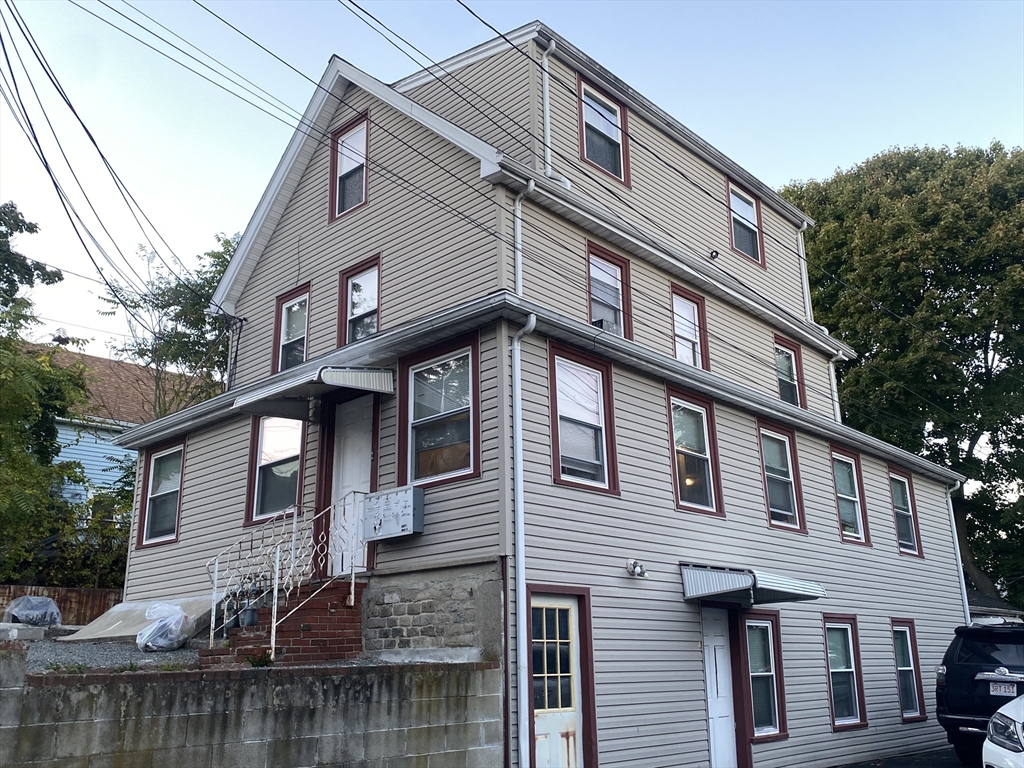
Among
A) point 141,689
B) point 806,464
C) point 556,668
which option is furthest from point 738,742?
point 141,689

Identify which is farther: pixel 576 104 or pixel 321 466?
pixel 576 104

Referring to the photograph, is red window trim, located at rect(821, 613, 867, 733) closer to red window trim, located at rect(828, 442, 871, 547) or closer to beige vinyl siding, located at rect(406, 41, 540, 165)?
red window trim, located at rect(828, 442, 871, 547)

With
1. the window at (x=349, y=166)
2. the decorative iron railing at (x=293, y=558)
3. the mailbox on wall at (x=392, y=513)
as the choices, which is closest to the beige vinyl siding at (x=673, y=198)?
the window at (x=349, y=166)

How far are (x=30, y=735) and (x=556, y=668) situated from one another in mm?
5496

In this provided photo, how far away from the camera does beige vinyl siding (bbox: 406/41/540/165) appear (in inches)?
518

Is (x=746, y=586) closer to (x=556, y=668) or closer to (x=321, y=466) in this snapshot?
(x=556, y=668)

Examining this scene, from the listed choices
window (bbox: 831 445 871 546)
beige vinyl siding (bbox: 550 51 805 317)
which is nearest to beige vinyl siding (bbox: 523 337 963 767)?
window (bbox: 831 445 871 546)

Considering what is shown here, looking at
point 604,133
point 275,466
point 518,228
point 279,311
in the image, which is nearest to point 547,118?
point 604,133

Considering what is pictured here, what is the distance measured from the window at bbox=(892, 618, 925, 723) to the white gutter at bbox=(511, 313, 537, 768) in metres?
9.75

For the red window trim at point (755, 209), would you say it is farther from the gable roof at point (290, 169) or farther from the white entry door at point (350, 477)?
the white entry door at point (350, 477)

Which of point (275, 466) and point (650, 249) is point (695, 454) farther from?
point (275, 466)

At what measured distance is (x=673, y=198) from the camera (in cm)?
1547

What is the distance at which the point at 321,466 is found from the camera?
12617 mm

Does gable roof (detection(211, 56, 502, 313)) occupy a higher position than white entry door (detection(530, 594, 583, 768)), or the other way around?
gable roof (detection(211, 56, 502, 313))
